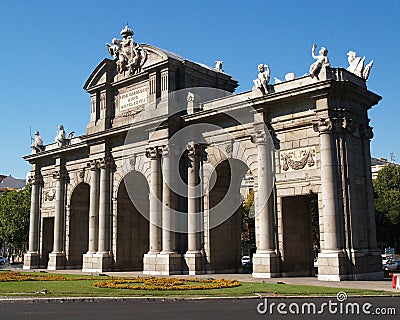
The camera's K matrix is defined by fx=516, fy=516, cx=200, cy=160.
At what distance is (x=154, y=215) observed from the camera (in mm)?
35688

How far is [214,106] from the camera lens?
34.9 meters

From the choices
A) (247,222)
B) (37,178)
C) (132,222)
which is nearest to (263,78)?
(132,222)

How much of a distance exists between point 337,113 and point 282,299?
521 inches

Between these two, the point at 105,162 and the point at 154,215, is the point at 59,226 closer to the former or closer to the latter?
the point at 105,162

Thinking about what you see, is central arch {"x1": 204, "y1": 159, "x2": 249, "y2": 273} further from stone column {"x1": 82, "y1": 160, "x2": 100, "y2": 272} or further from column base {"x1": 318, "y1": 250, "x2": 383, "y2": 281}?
stone column {"x1": 82, "y1": 160, "x2": 100, "y2": 272}

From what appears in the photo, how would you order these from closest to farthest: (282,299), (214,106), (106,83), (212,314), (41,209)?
(212,314)
(282,299)
(214,106)
(106,83)
(41,209)

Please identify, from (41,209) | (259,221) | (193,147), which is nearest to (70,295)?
(259,221)

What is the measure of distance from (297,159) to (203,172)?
24.5 feet

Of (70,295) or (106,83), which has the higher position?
(106,83)

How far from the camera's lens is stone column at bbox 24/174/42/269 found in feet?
153

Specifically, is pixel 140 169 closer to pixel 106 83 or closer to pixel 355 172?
pixel 106 83

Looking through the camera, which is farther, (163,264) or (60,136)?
(60,136)

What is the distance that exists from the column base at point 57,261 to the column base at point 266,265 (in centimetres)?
2075

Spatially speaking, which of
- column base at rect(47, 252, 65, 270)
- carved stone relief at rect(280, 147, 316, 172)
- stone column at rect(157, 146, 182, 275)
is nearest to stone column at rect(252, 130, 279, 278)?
carved stone relief at rect(280, 147, 316, 172)
